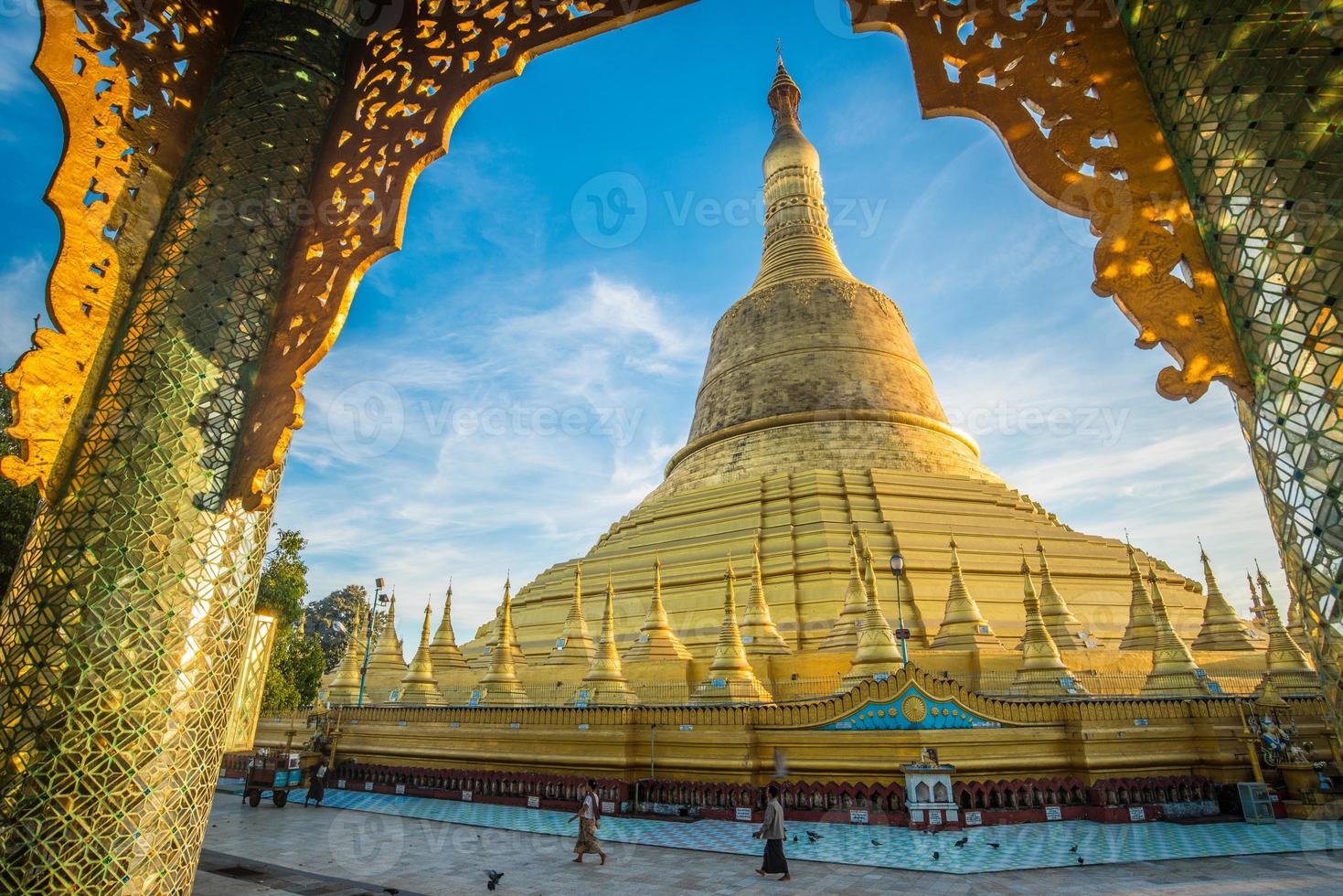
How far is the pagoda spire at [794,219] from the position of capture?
30797mm

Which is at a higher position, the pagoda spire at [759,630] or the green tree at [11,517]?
the green tree at [11,517]

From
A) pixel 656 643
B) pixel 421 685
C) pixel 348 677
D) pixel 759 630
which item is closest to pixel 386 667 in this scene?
pixel 348 677

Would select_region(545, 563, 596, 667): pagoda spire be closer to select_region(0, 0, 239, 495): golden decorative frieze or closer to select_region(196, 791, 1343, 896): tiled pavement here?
select_region(196, 791, 1343, 896): tiled pavement

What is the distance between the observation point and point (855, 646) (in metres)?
16.0

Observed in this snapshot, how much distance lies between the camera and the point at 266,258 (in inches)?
164

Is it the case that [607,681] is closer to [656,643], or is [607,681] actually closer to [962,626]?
[656,643]

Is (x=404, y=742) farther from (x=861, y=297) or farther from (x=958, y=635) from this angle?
(x=861, y=297)

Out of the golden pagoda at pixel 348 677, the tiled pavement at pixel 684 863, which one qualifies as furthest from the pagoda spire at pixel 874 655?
the golden pagoda at pixel 348 677

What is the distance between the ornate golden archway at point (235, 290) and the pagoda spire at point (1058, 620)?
51.0 ft

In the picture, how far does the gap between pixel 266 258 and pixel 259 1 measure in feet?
6.18

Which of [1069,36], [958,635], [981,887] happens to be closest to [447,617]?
[958,635]

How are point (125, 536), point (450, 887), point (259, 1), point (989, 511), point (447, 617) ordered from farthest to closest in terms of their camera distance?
point (989, 511) < point (447, 617) < point (450, 887) < point (259, 1) < point (125, 536)

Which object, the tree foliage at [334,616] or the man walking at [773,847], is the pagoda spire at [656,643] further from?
the tree foliage at [334,616]

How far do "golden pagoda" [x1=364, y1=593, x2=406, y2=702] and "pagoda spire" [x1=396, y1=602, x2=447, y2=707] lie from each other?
168cm
